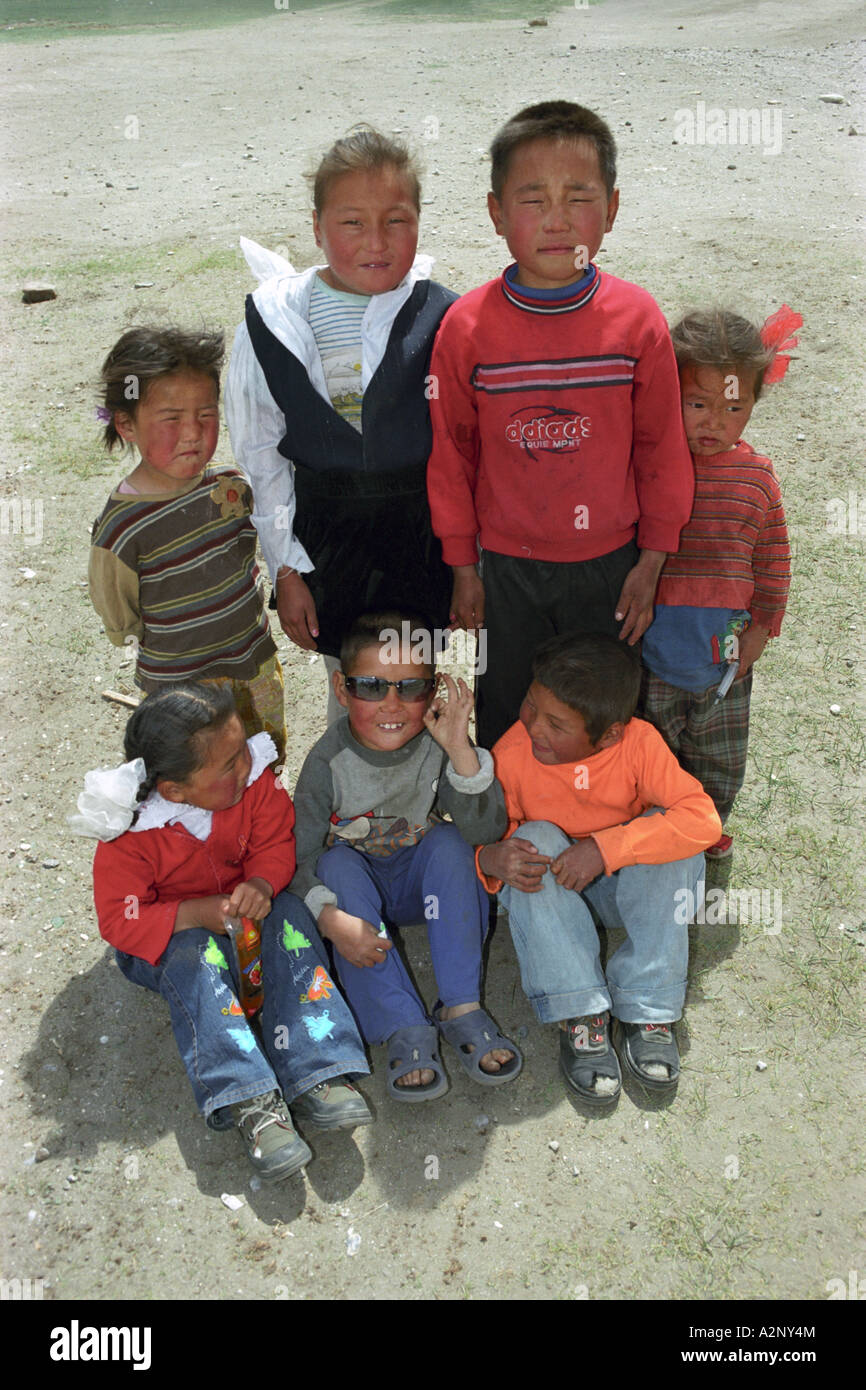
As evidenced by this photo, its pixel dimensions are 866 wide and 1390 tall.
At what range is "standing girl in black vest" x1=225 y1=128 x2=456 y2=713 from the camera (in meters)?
2.84

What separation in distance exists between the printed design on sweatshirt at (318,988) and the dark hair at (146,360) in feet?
5.32

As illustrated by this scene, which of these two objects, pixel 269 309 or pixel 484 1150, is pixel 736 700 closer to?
pixel 484 1150

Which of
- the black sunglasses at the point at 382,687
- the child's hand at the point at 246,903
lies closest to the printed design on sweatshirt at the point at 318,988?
the child's hand at the point at 246,903

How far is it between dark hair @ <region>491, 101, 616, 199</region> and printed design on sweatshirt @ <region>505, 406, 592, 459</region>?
568mm

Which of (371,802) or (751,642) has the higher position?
(751,642)

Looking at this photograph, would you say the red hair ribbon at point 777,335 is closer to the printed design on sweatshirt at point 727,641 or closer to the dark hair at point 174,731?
the printed design on sweatshirt at point 727,641

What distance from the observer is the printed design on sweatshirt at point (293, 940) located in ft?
9.52

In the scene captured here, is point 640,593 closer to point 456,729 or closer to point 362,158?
point 456,729

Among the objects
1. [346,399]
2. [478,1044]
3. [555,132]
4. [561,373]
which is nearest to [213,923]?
[478,1044]

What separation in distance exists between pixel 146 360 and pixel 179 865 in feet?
4.51

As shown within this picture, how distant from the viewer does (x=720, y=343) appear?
300cm

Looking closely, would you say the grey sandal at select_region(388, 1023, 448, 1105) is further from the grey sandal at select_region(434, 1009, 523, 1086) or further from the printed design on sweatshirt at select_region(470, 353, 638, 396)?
the printed design on sweatshirt at select_region(470, 353, 638, 396)

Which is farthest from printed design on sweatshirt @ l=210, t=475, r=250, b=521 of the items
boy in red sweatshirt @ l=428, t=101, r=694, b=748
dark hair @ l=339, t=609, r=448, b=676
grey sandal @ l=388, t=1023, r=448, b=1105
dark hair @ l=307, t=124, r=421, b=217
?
grey sandal @ l=388, t=1023, r=448, b=1105

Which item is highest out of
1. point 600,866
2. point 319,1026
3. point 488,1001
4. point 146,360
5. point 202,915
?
point 146,360
